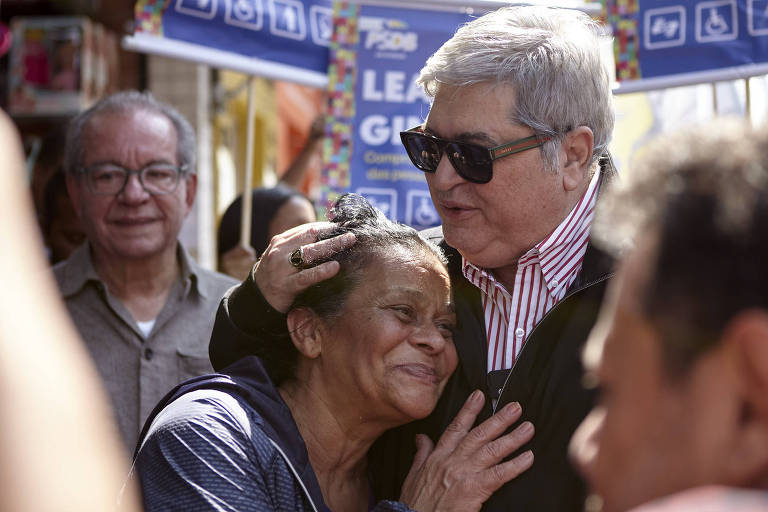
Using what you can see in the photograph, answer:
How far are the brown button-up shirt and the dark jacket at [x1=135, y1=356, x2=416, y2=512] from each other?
1125 mm

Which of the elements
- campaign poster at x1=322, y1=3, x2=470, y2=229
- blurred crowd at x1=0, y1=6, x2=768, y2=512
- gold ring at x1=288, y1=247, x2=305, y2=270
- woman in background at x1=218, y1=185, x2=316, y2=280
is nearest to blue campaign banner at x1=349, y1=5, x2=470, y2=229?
campaign poster at x1=322, y1=3, x2=470, y2=229

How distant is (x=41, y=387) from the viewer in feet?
3.15

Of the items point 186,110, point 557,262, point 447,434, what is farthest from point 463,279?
point 186,110

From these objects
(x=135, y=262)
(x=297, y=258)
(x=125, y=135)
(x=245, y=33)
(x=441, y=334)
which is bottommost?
(x=441, y=334)

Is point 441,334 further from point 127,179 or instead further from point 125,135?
point 125,135

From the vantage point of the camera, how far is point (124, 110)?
4.08 metres

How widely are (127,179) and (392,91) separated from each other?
4.29 ft

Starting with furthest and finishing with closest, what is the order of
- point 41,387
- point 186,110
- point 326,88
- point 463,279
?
point 186,110, point 326,88, point 463,279, point 41,387

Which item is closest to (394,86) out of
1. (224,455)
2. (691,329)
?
(224,455)

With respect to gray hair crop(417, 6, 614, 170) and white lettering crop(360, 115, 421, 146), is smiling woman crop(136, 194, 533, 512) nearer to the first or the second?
gray hair crop(417, 6, 614, 170)

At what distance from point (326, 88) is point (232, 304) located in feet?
6.40

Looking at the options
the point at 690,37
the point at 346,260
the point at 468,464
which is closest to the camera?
the point at 468,464

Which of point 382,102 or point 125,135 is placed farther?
point 382,102

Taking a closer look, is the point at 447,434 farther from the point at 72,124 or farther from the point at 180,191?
the point at 72,124
